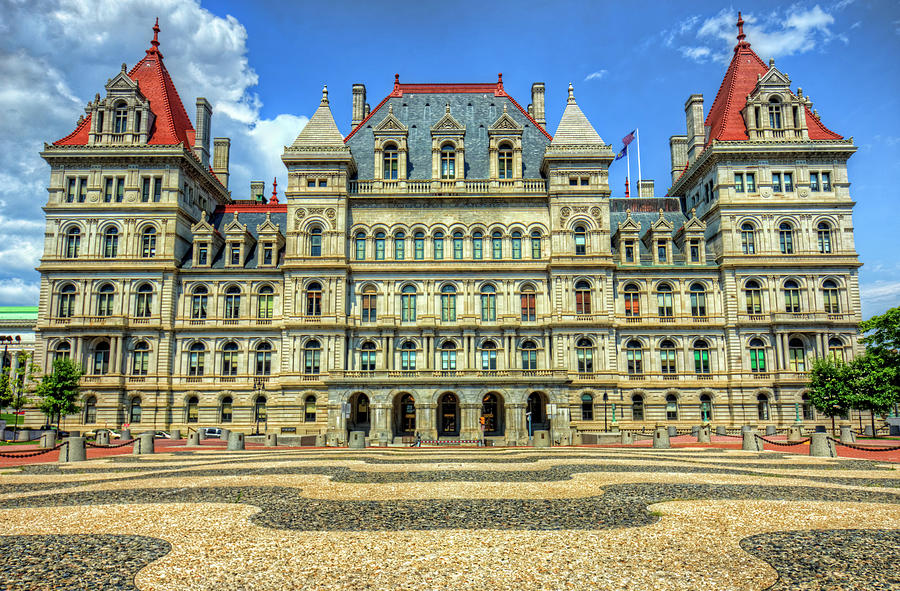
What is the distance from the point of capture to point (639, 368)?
176ft

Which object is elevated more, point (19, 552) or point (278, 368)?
point (278, 368)

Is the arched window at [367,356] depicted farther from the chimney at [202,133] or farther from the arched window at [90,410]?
the chimney at [202,133]

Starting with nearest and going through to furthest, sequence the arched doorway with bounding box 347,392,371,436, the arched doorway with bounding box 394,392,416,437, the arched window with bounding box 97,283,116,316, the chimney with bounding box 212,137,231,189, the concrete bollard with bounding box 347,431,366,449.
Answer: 1. the concrete bollard with bounding box 347,431,366,449
2. the arched doorway with bounding box 347,392,371,436
3. the arched doorway with bounding box 394,392,416,437
4. the arched window with bounding box 97,283,116,316
5. the chimney with bounding box 212,137,231,189

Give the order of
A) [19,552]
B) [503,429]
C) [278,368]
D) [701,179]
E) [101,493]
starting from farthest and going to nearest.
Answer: [701,179] → [278,368] → [503,429] → [101,493] → [19,552]

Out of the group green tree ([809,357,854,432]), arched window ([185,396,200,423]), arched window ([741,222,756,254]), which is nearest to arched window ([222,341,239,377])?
arched window ([185,396,200,423])

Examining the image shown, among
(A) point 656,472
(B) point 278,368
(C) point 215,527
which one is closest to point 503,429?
(B) point 278,368

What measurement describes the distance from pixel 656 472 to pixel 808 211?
4185cm

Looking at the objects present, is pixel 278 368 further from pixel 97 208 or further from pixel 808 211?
pixel 808 211

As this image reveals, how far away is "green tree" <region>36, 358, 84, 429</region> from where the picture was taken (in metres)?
45.7

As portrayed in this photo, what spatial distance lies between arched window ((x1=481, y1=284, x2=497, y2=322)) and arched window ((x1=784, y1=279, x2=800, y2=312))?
24.6 meters

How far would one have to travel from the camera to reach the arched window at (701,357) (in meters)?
53.5

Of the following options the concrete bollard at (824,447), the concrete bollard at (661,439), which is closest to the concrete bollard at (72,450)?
the concrete bollard at (661,439)

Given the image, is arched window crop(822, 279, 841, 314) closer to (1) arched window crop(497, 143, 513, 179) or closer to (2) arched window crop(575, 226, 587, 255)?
(2) arched window crop(575, 226, 587, 255)

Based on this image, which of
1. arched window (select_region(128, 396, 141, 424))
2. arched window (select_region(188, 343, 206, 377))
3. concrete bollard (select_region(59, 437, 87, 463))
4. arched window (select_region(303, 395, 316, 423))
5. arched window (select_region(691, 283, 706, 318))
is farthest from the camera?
arched window (select_region(691, 283, 706, 318))
